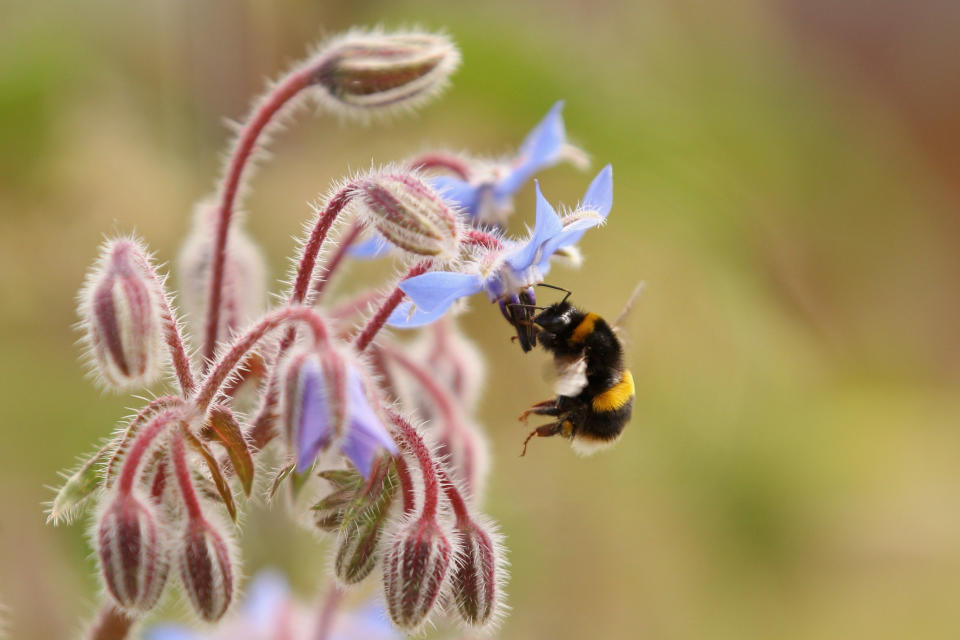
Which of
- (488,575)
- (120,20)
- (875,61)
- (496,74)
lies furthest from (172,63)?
(875,61)

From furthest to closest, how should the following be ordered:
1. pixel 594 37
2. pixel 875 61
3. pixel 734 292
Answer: pixel 875 61
pixel 594 37
pixel 734 292

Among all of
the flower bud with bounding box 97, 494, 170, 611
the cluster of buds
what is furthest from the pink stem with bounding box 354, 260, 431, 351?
the flower bud with bounding box 97, 494, 170, 611

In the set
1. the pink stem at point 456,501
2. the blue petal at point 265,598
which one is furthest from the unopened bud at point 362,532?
the blue petal at point 265,598

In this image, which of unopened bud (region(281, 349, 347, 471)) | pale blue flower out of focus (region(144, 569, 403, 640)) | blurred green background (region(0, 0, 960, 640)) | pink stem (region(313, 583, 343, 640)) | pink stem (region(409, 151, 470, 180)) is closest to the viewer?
unopened bud (region(281, 349, 347, 471))

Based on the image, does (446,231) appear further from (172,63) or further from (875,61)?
(875,61)

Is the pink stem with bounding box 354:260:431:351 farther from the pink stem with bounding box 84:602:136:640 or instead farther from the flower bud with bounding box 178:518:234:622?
the pink stem with bounding box 84:602:136:640

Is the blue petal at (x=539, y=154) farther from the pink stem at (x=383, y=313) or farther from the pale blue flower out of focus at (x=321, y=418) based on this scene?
the pale blue flower out of focus at (x=321, y=418)

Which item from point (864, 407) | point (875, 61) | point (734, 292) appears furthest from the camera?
point (875, 61)

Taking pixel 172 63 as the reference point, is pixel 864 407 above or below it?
above
